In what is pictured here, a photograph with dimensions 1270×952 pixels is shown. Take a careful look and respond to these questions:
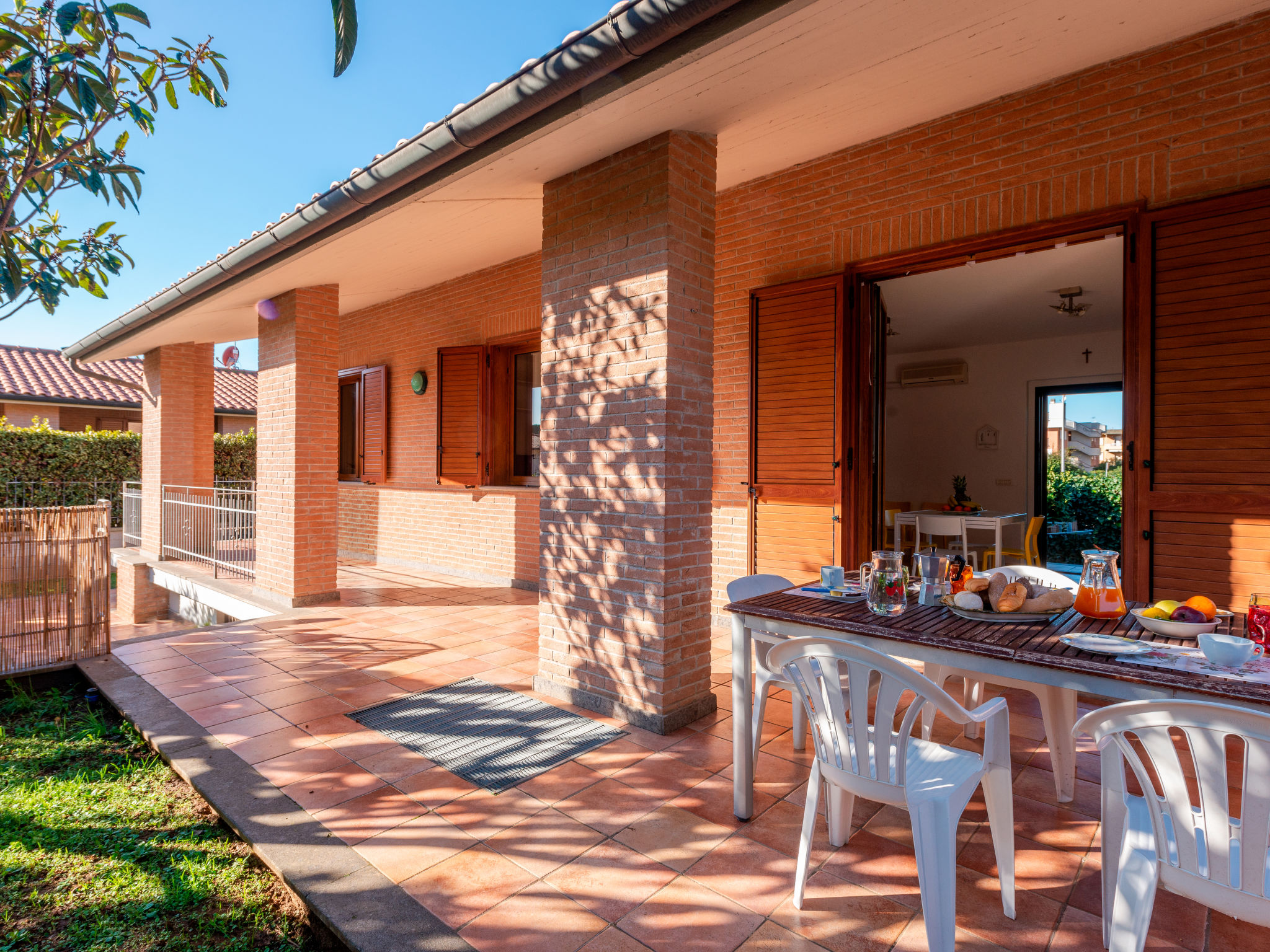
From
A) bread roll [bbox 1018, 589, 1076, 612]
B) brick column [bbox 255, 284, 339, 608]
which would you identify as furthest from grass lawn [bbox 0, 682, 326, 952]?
brick column [bbox 255, 284, 339, 608]

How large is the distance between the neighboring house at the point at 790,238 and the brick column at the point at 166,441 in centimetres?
395

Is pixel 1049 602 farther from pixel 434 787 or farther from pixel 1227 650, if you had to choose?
pixel 434 787

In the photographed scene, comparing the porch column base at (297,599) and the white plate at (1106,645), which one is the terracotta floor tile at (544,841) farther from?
the porch column base at (297,599)

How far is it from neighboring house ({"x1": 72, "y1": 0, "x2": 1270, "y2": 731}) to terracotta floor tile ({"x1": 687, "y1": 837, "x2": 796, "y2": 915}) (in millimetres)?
1076

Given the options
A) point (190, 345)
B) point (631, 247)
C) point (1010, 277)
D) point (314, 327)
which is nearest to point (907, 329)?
point (1010, 277)

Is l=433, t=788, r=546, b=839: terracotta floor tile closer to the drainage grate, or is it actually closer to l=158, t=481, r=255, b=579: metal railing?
the drainage grate

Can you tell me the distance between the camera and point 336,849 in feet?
7.32

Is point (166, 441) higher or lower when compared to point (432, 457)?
higher

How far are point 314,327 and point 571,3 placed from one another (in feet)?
12.4

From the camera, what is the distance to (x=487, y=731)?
10.7 ft

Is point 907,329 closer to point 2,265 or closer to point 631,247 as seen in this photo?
point 631,247

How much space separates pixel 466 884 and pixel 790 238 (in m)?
4.23

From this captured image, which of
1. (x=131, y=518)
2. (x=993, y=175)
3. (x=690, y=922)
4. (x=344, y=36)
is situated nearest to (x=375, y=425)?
(x=131, y=518)

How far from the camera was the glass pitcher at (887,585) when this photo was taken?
7.49 feet
